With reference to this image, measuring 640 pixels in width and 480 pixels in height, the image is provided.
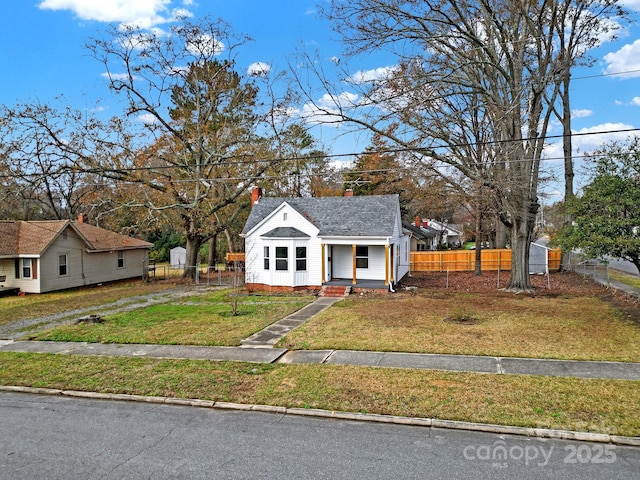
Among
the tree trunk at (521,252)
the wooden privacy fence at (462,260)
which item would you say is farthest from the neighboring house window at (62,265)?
the tree trunk at (521,252)

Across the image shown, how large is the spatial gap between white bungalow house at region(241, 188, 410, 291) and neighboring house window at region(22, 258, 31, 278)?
12.2 m

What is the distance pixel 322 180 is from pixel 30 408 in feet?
123

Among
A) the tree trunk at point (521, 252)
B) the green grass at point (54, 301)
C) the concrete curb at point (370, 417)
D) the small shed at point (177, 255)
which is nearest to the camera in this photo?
the concrete curb at point (370, 417)

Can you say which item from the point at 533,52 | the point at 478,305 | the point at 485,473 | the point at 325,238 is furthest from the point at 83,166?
the point at 485,473

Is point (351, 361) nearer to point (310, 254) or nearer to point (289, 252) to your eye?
point (289, 252)

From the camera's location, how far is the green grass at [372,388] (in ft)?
20.6

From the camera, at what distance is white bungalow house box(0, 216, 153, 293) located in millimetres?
23197

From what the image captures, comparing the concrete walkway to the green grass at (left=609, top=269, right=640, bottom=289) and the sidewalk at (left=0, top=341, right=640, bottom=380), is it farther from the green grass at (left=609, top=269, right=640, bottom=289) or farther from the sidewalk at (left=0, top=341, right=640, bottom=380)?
the green grass at (left=609, top=269, right=640, bottom=289)

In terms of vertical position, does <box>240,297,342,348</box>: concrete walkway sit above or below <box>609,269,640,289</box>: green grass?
below

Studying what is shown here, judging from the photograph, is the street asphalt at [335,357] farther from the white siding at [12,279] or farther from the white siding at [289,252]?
the white siding at [12,279]

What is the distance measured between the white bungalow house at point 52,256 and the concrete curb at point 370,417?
58.5 ft

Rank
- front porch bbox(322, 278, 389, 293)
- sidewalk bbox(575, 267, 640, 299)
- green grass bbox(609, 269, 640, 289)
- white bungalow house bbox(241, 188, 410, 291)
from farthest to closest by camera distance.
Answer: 1. white bungalow house bbox(241, 188, 410, 291)
2. front porch bbox(322, 278, 389, 293)
3. green grass bbox(609, 269, 640, 289)
4. sidewalk bbox(575, 267, 640, 299)

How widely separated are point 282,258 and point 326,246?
237 cm

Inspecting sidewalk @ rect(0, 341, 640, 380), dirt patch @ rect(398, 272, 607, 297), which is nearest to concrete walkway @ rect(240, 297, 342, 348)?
sidewalk @ rect(0, 341, 640, 380)
